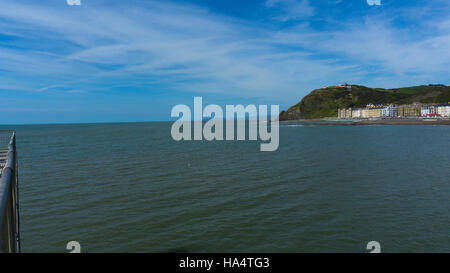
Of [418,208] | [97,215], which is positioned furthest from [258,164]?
[97,215]

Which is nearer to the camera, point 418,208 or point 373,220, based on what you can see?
point 373,220

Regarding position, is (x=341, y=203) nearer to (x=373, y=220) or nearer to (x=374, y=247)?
(x=373, y=220)

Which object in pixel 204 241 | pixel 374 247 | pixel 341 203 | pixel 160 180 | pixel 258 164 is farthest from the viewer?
pixel 258 164

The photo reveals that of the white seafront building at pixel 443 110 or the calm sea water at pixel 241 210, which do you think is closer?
the calm sea water at pixel 241 210

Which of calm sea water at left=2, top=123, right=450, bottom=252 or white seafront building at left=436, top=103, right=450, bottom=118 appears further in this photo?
white seafront building at left=436, top=103, right=450, bottom=118

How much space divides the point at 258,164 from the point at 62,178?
2248 cm

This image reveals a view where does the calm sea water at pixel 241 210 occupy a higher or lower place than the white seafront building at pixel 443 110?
lower

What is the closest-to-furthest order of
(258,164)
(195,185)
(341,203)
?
(341,203) → (195,185) → (258,164)

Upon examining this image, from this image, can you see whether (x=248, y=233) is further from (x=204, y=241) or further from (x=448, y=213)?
(x=448, y=213)

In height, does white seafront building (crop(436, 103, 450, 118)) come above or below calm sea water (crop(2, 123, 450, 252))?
above

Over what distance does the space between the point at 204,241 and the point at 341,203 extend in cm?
1034

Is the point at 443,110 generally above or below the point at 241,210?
above

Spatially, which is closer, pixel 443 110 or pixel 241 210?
pixel 241 210

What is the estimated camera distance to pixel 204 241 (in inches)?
523
